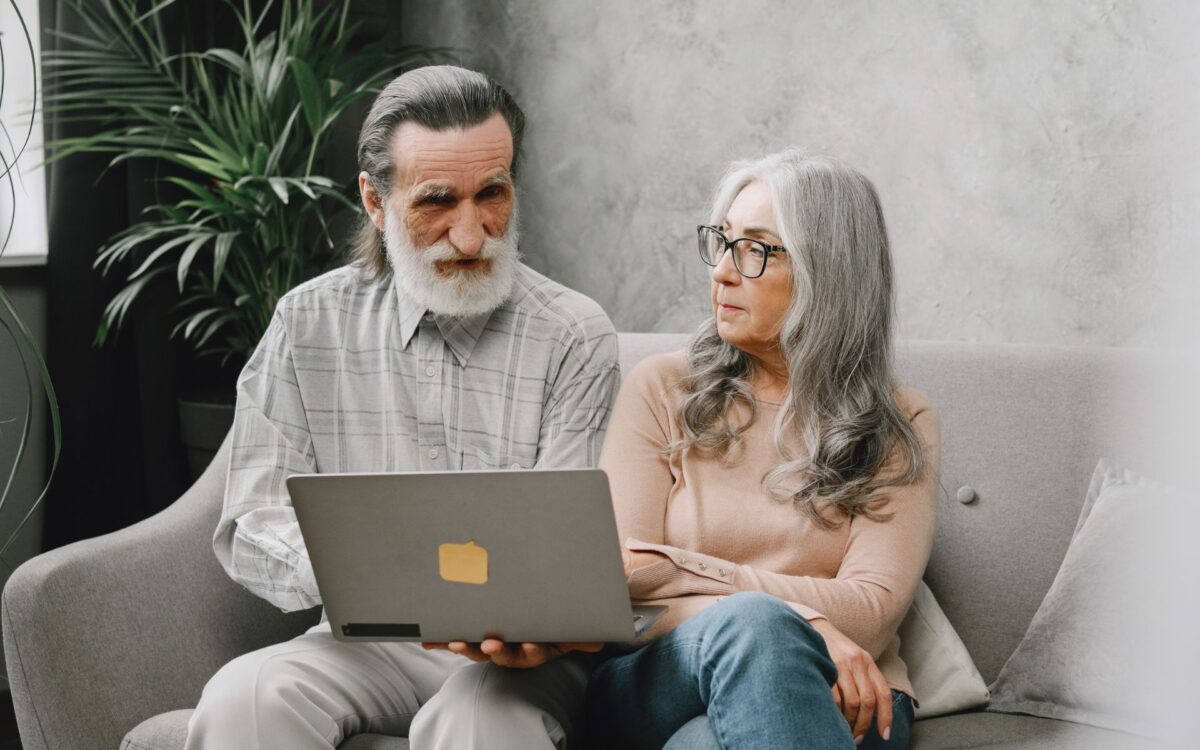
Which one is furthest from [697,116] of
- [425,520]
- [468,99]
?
[425,520]

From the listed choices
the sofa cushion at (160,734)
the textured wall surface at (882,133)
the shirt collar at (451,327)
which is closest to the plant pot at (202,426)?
the textured wall surface at (882,133)

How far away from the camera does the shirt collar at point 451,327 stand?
167 cm

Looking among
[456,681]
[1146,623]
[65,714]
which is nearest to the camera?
[1146,623]

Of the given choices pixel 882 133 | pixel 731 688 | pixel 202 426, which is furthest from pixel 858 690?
pixel 202 426

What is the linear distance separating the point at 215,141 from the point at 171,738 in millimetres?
1407

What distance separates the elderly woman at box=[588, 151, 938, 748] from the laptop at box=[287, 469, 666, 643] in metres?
0.19

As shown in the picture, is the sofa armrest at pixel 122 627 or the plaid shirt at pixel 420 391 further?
the plaid shirt at pixel 420 391

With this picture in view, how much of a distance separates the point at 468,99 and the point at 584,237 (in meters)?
1.17

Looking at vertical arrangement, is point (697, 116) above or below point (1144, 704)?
above

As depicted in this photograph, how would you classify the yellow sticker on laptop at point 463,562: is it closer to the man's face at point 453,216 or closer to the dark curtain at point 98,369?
the man's face at point 453,216

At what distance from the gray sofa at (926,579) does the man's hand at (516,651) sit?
22 centimetres

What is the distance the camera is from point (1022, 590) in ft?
5.46

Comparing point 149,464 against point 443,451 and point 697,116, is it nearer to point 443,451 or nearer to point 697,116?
point 443,451

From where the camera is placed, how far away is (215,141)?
244 cm
